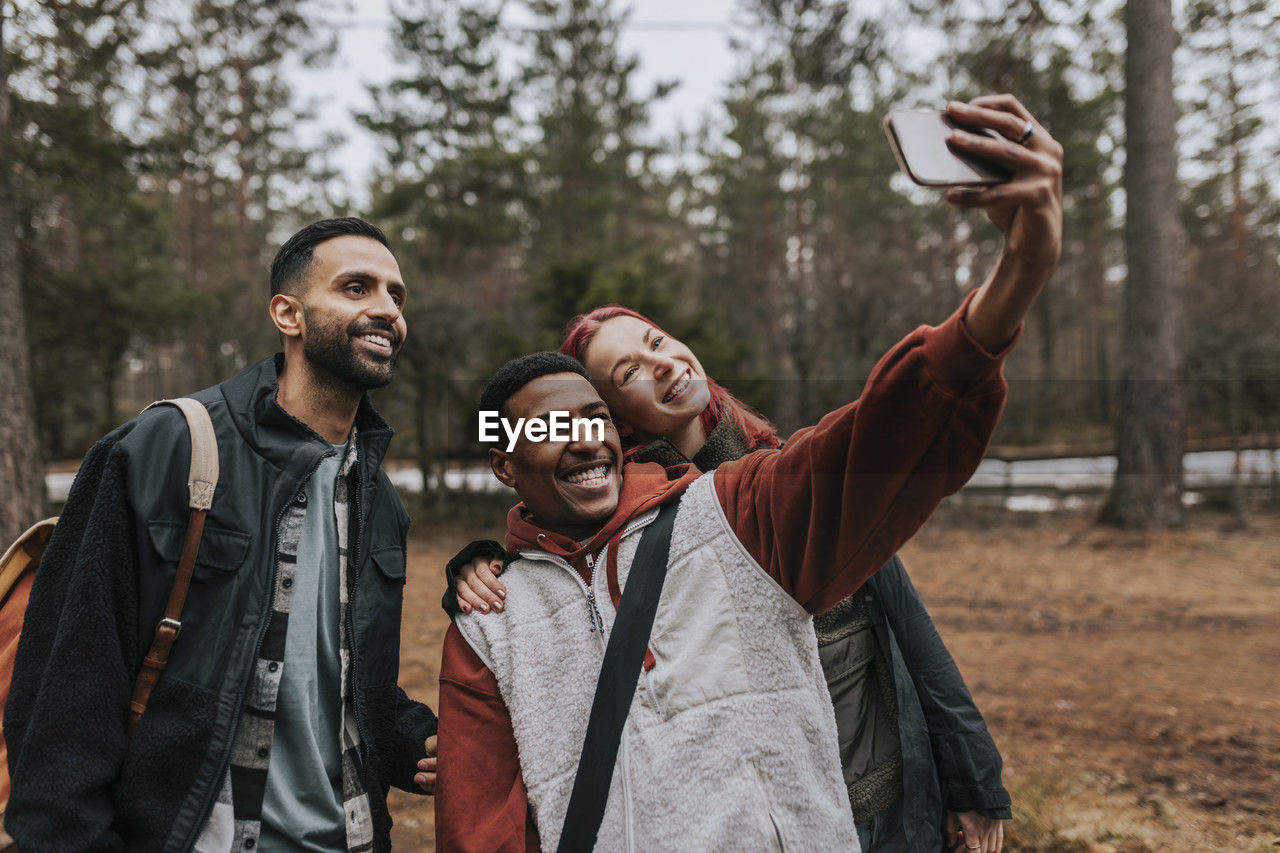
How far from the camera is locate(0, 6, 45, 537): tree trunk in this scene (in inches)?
→ 238

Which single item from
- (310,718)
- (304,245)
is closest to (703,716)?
(310,718)

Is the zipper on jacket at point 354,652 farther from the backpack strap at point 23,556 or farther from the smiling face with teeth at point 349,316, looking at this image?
the backpack strap at point 23,556

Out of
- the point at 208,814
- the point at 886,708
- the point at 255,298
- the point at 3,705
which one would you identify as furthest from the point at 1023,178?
the point at 255,298

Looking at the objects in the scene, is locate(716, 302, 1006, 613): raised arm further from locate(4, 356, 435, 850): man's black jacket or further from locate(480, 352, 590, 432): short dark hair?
locate(4, 356, 435, 850): man's black jacket

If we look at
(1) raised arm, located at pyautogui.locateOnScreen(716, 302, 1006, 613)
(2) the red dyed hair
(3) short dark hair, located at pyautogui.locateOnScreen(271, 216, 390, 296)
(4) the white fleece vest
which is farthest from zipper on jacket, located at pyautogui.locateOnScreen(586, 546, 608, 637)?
(3) short dark hair, located at pyautogui.locateOnScreen(271, 216, 390, 296)

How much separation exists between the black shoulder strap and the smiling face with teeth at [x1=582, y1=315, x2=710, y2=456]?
0.49m

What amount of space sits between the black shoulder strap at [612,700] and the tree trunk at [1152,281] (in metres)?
10.1

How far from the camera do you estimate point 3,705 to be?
164 cm

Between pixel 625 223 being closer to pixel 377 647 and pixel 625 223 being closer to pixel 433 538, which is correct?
pixel 433 538

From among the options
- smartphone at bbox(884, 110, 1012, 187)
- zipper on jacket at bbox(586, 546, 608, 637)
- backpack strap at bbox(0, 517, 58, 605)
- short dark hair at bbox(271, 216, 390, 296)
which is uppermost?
short dark hair at bbox(271, 216, 390, 296)

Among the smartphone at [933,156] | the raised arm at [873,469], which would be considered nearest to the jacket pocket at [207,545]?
the raised arm at [873,469]

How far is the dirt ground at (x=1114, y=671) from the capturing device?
10.8 ft

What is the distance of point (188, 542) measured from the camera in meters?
1.57

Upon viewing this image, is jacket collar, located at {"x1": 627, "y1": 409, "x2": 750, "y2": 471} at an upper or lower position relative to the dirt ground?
upper
